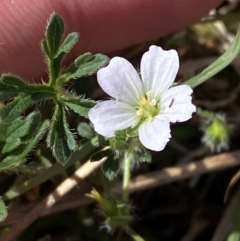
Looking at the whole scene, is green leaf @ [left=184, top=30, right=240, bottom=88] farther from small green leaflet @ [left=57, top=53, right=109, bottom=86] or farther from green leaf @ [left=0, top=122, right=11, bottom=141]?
green leaf @ [left=0, top=122, right=11, bottom=141]

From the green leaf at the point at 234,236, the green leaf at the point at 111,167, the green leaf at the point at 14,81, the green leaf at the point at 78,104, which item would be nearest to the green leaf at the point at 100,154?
the green leaf at the point at 111,167

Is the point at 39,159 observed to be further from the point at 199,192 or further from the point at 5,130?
the point at 199,192

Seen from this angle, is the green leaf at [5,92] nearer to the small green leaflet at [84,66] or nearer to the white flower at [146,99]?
the small green leaflet at [84,66]

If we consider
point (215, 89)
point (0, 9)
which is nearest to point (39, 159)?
point (0, 9)

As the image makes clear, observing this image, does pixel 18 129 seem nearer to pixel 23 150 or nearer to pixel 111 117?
pixel 23 150

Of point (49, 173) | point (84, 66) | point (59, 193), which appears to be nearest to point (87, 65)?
point (84, 66)

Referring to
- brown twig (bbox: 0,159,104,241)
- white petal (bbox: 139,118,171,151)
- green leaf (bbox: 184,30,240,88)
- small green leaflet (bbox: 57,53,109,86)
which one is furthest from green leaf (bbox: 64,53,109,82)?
brown twig (bbox: 0,159,104,241)
